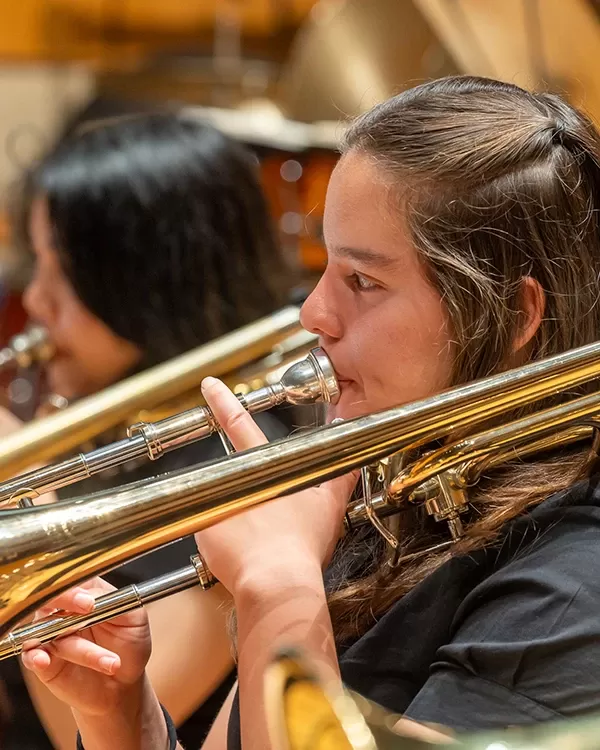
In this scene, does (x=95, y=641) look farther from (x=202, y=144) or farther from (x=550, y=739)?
(x=202, y=144)

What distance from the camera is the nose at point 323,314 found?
0.79 metres

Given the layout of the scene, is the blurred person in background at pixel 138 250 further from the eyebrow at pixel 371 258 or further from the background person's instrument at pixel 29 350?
the eyebrow at pixel 371 258

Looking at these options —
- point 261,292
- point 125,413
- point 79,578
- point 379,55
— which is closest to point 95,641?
point 79,578

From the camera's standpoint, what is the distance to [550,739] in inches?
17.3

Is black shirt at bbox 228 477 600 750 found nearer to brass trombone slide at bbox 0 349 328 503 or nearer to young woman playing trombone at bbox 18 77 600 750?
young woman playing trombone at bbox 18 77 600 750

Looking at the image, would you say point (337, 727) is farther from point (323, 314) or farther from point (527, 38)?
point (527, 38)

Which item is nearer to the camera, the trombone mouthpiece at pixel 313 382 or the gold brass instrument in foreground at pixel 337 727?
the gold brass instrument in foreground at pixel 337 727

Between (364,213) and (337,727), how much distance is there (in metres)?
0.43

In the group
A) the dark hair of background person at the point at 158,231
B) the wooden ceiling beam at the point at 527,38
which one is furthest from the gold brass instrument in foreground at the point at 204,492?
the wooden ceiling beam at the point at 527,38

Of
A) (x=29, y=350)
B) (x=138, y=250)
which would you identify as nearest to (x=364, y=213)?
(x=138, y=250)

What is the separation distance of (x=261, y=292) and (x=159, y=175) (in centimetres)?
22

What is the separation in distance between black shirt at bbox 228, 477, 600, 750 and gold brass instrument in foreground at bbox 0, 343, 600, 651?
0.10 meters

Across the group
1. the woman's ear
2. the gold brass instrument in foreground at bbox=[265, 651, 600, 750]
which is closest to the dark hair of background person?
the woman's ear

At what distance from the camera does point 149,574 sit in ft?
3.75
